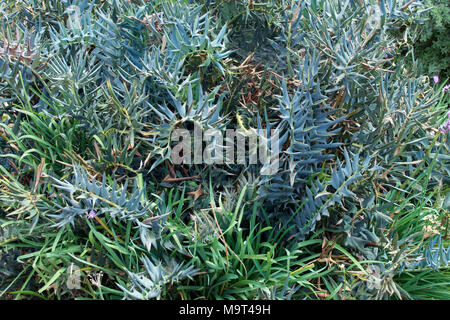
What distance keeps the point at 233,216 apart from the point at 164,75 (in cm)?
59

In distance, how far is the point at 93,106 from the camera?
Result: 190 centimetres

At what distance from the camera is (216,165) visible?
1.95 m

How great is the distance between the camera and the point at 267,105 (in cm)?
201

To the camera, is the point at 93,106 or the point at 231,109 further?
the point at 231,109

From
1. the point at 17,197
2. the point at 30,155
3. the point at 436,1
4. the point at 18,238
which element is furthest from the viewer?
the point at 436,1

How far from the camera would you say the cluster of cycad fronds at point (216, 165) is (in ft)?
5.57

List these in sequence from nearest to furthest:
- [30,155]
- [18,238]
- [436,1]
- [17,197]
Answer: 1. [17,197]
2. [18,238]
3. [30,155]
4. [436,1]

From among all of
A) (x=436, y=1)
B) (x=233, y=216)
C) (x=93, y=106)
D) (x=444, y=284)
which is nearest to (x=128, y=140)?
(x=93, y=106)

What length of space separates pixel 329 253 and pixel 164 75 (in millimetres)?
941

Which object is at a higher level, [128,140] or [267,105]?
[267,105]

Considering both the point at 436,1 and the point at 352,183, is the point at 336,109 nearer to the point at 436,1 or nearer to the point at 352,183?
the point at 352,183

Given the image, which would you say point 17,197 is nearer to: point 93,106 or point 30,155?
point 30,155

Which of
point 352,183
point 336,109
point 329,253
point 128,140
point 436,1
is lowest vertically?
point 329,253

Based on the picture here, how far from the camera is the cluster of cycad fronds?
1696mm
